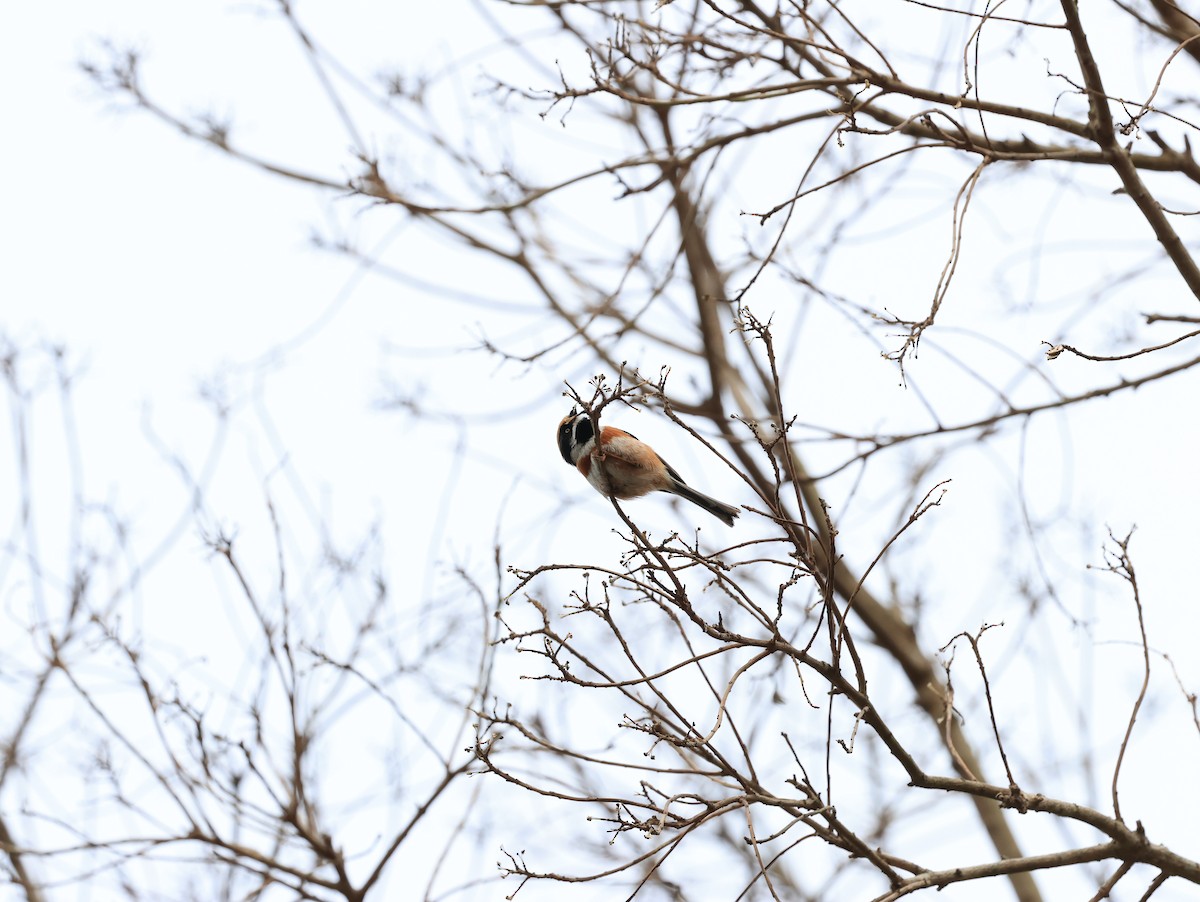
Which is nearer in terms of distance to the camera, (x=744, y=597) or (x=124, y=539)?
(x=744, y=597)

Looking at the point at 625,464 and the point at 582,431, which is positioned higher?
the point at 582,431

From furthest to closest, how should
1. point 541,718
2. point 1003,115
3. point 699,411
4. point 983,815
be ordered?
1. point 699,411
2. point 983,815
3. point 541,718
4. point 1003,115

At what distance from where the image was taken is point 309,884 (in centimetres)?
486

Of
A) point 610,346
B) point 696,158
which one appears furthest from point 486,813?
point 696,158

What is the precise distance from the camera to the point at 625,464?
573cm

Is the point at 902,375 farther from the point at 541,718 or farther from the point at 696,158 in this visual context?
the point at 541,718

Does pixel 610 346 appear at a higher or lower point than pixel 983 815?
higher

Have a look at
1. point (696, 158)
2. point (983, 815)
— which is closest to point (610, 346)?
point (696, 158)

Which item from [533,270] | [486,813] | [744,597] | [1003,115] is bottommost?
[744,597]

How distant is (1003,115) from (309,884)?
4.04m

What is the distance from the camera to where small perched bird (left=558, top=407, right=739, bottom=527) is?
564cm

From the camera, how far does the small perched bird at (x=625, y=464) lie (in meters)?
5.64

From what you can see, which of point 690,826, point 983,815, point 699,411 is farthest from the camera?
point 699,411

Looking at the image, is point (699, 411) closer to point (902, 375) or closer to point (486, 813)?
point (486, 813)
